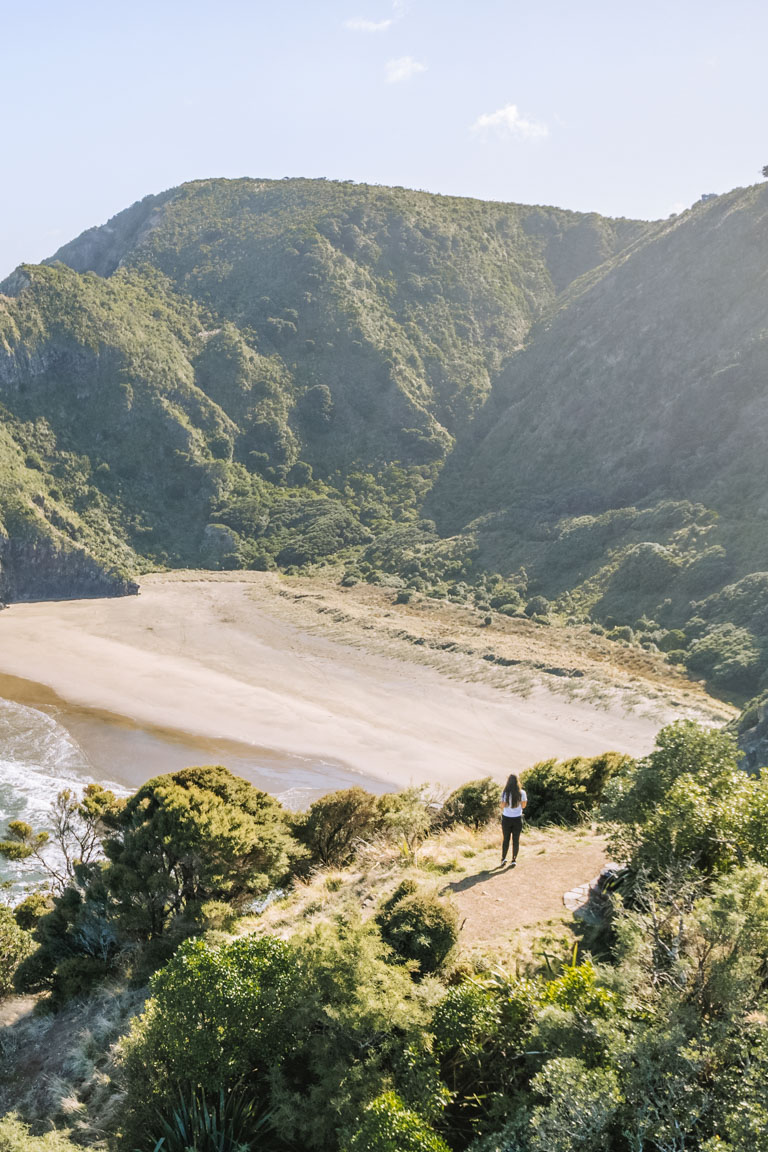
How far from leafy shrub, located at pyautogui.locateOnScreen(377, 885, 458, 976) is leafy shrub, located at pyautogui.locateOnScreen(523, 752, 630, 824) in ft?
23.3

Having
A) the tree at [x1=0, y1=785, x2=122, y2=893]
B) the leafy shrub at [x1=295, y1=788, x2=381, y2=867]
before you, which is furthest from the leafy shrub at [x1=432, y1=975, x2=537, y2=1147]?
the tree at [x1=0, y1=785, x2=122, y2=893]

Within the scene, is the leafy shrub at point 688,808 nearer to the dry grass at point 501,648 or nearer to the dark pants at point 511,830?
the dark pants at point 511,830

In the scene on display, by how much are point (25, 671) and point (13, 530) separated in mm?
20472

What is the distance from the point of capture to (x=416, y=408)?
75.4 m

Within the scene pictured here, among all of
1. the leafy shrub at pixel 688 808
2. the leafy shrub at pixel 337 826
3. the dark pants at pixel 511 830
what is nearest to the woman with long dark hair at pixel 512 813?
the dark pants at pixel 511 830

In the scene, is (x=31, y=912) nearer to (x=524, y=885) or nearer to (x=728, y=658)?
(x=524, y=885)

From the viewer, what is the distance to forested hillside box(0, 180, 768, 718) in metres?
45.8

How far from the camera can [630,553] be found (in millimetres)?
43625

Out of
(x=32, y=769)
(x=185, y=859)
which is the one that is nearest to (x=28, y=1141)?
(x=185, y=859)

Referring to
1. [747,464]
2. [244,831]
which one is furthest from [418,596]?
[244,831]

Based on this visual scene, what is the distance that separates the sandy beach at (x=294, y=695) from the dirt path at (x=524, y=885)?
11385mm

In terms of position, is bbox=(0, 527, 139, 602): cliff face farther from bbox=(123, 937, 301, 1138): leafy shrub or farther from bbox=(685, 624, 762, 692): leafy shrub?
bbox=(123, 937, 301, 1138): leafy shrub

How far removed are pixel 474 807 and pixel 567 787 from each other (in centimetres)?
204

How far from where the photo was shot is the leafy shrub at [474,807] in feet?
48.8
